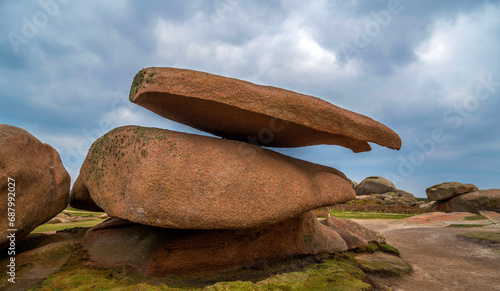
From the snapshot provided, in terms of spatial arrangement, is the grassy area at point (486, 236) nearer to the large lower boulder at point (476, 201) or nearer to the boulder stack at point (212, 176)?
the boulder stack at point (212, 176)

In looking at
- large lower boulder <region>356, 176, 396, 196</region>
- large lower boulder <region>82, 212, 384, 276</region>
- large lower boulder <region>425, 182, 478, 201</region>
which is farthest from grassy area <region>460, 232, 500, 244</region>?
large lower boulder <region>356, 176, 396, 196</region>

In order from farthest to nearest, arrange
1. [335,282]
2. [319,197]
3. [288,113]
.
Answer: [319,197]
[288,113]
[335,282]

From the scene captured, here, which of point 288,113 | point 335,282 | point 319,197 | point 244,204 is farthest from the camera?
point 319,197

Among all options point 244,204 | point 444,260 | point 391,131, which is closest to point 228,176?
point 244,204

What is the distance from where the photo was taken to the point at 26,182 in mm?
5094

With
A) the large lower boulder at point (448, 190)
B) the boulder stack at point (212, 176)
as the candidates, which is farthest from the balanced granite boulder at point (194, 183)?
the large lower boulder at point (448, 190)

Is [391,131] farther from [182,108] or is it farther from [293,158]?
[182,108]

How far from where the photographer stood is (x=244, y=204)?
461cm

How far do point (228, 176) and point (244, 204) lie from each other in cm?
55

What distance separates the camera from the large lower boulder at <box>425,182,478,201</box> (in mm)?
19422

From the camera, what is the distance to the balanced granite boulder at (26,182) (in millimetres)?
4730

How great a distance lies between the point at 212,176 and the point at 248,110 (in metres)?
1.32

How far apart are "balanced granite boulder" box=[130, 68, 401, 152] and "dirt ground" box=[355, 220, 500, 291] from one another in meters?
2.82

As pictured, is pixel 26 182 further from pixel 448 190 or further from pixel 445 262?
pixel 448 190
